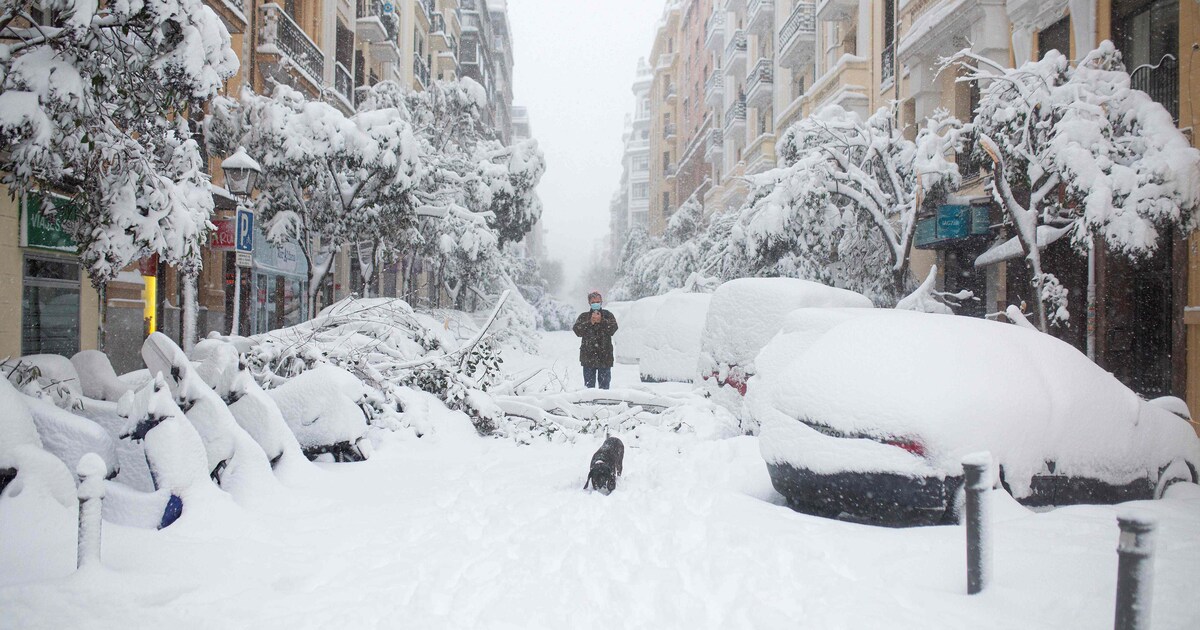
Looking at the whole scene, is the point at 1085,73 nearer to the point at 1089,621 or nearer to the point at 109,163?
the point at 1089,621

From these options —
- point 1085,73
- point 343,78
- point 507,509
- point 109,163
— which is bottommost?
point 507,509

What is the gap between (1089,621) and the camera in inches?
116

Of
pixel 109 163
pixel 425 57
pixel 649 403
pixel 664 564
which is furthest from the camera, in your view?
pixel 425 57

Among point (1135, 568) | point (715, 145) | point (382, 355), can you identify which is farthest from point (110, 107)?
point (715, 145)

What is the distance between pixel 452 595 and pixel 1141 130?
8324 mm

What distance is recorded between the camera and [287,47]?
17594mm

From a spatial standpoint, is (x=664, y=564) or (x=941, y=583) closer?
(x=941, y=583)

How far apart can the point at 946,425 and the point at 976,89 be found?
43.7 ft

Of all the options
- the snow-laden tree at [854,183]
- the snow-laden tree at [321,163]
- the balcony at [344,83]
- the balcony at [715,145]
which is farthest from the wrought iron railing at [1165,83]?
the balcony at [715,145]

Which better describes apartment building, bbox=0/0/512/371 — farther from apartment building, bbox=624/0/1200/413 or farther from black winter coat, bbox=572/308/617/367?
apartment building, bbox=624/0/1200/413

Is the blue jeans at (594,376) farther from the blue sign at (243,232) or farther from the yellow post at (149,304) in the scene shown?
the yellow post at (149,304)

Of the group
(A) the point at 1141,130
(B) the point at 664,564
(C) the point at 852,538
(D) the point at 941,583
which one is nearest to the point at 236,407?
(B) the point at 664,564

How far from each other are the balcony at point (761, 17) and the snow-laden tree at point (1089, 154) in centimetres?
2080

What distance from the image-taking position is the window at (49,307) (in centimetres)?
1019
